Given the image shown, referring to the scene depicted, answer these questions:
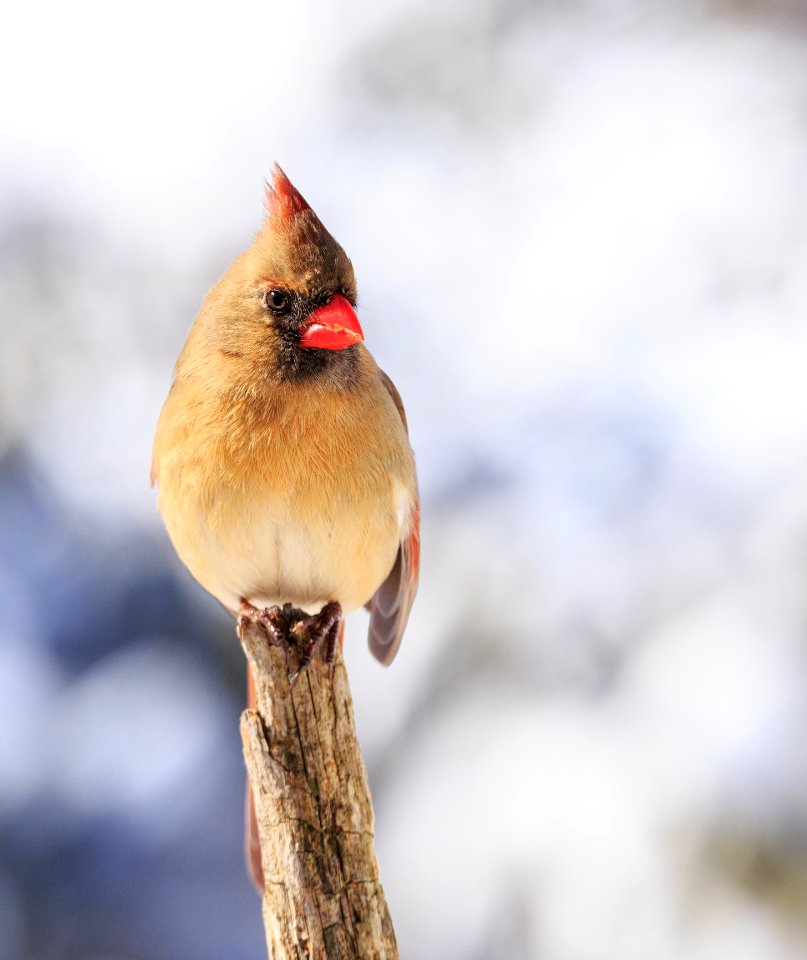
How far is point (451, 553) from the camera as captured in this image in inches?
107

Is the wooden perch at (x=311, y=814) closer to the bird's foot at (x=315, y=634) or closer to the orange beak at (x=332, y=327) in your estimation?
the bird's foot at (x=315, y=634)

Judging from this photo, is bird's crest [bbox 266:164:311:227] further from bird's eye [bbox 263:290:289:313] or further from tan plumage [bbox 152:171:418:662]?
bird's eye [bbox 263:290:289:313]

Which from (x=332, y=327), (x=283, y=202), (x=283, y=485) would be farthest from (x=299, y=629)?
(x=283, y=202)

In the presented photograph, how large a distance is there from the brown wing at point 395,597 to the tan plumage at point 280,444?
185 mm

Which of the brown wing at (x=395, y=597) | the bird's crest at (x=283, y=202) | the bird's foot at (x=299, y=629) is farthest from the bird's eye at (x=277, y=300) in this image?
the bird's foot at (x=299, y=629)

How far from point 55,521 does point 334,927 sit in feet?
4.62

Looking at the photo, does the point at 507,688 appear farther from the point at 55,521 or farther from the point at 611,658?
the point at 55,521

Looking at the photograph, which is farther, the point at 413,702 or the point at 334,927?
the point at 413,702

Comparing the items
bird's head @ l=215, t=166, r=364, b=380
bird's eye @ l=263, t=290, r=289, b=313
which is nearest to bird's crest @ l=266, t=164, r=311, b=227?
bird's head @ l=215, t=166, r=364, b=380

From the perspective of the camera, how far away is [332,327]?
5.77 feet

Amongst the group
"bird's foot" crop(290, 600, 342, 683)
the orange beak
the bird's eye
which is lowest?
"bird's foot" crop(290, 600, 342, 683)

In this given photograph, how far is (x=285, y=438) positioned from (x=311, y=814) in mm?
571

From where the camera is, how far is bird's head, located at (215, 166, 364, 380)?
70.6 inches

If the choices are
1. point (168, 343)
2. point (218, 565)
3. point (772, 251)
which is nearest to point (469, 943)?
point (218, 565)
